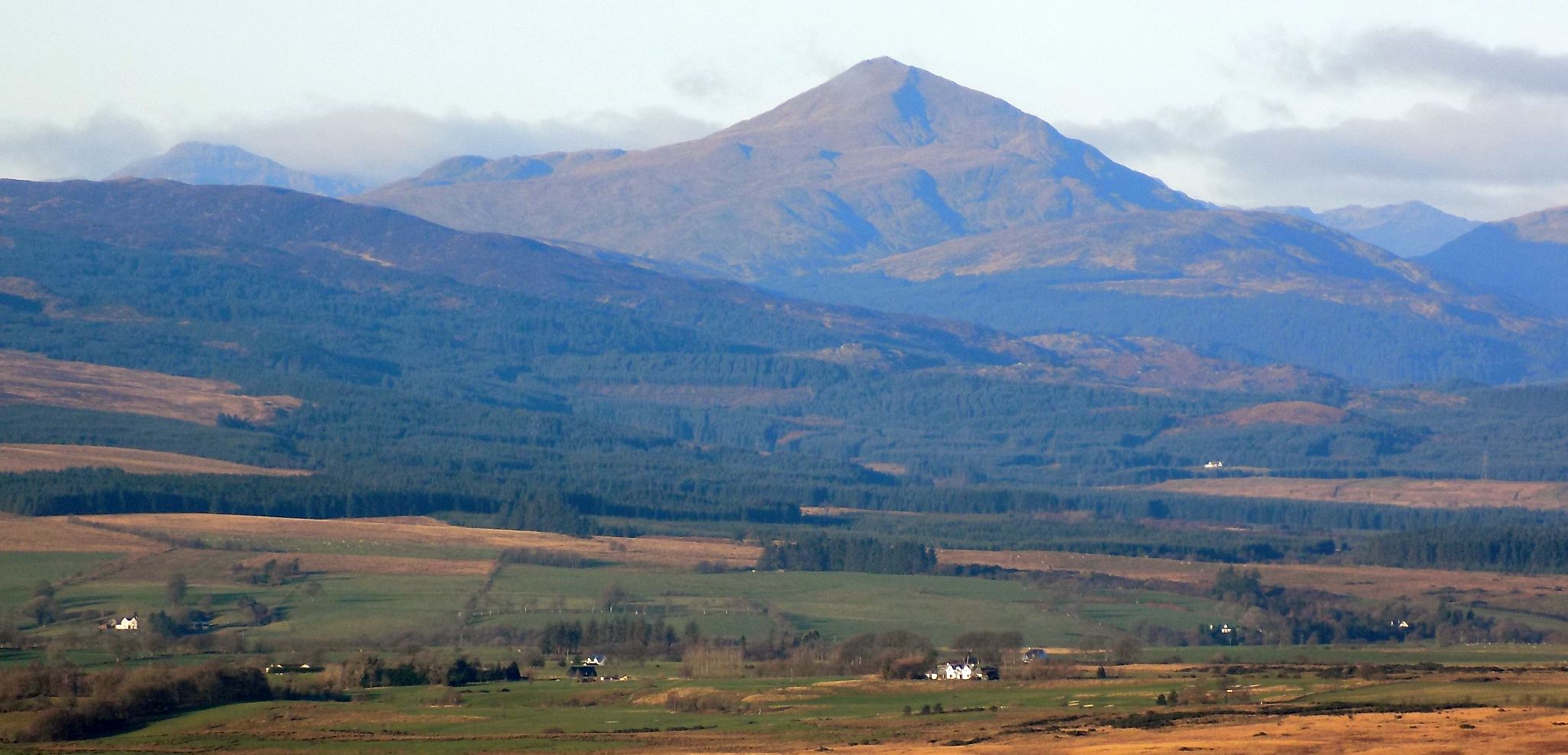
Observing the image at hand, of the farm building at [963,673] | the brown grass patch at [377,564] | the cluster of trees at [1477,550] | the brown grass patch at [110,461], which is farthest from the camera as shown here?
the brown grass patch at [110,461]

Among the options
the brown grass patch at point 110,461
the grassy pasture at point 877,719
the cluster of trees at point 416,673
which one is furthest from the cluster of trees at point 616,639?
the brown grass patch at point 110,461

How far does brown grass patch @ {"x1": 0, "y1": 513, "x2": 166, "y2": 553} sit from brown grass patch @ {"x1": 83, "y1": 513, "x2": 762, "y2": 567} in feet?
13.1

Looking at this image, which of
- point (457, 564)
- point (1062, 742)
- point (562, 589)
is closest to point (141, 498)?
point (457, 564)

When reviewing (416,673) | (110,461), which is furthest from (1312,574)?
(110,461)

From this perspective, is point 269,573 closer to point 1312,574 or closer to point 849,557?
point 849,557

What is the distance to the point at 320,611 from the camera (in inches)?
4636

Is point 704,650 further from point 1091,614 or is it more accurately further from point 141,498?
point 141,498

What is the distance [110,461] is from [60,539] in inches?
1443

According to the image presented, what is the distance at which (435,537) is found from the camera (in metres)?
154

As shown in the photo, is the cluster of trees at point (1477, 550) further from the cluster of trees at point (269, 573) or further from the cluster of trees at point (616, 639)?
the cluster of trees at point (269, 573)

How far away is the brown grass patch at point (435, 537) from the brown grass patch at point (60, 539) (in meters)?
3.99

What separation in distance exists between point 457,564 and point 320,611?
913 inches

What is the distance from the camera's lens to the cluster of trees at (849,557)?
148750mm

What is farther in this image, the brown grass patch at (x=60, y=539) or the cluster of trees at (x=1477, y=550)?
the cluster of trees at (x=1477, y=550)
